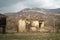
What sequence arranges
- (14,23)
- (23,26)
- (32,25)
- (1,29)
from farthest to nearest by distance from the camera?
(14,23), (32,25), (23,26), (1,29)

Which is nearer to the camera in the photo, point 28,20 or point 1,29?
point 1,29

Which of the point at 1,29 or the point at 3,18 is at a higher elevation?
the point at 3,18

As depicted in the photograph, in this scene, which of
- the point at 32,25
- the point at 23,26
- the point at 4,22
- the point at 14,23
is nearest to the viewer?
the point at 4,22

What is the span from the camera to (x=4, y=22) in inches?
712

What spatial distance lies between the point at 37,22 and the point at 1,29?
610cm

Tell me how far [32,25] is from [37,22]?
756 mm

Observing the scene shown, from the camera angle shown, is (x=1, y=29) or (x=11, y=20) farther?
(x=11, y=20)

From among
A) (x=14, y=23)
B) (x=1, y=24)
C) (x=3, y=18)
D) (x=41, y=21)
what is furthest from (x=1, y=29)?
(x=14, y=23)

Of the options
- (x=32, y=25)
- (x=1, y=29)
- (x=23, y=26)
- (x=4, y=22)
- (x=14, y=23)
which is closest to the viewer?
(x=1, y=29)

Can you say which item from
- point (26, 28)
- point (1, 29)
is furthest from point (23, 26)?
point (1, 29)

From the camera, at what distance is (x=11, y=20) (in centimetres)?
2912

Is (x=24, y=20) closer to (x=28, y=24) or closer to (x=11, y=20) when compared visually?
(x=28, y=24)

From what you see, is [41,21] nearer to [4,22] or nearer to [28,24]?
[28,24]

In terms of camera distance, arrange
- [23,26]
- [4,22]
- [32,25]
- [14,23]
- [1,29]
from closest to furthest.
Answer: [1,29], [4,22], [23,26], [32,25], [14,23]
